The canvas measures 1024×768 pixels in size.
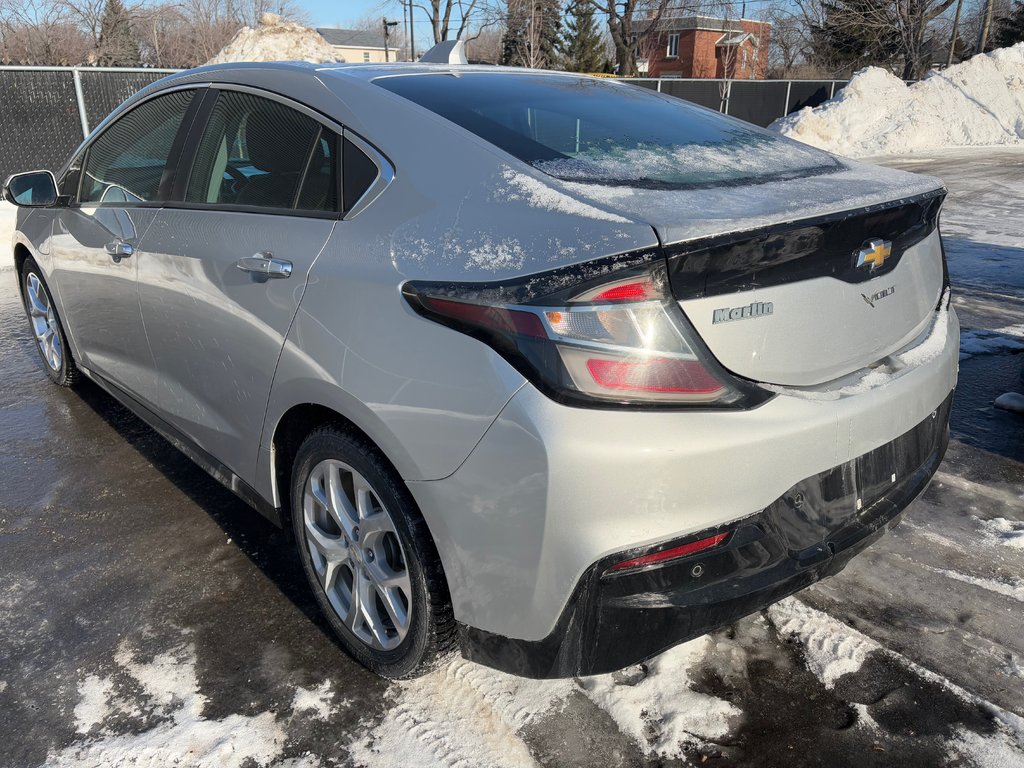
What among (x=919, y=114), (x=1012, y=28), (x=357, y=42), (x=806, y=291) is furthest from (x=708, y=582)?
(x=357, y=42)

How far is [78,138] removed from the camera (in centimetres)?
1498

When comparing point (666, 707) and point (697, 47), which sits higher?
point (697, 47)

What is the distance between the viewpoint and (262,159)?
2744 millimetres

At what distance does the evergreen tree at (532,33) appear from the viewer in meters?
40.0

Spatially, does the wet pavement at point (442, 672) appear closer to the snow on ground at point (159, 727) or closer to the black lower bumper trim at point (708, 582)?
the snow on ground at point (159, 727)

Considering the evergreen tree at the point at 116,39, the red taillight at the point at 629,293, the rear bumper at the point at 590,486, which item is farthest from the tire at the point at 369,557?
the evergreen tree at the point at 116,39

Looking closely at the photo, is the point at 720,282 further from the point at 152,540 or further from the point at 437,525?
the point at 152,540

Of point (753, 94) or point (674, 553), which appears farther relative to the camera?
point (753, 94)

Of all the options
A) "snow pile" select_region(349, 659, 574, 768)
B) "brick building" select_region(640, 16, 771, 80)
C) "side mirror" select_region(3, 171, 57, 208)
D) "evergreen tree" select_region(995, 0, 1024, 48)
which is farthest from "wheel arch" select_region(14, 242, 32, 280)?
"brick building" select_region(640, 16, 771, 80)

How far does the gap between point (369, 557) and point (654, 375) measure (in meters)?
1.04

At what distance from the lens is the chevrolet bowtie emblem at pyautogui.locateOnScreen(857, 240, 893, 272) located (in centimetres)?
209

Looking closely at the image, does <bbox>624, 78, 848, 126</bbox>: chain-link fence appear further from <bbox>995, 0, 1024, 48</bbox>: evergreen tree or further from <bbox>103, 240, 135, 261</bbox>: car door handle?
<bbox>995, 0, 1024, 48</bbox>: evergreen tree

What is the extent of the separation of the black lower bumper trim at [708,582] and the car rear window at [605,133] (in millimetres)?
848

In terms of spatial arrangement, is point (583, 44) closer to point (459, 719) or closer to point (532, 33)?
point (532, 33)
